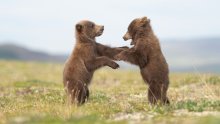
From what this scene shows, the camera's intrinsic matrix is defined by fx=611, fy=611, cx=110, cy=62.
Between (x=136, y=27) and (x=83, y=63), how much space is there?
1539 millimetres

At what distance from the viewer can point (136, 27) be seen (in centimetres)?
1428

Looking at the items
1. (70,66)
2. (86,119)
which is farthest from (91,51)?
(86,119)

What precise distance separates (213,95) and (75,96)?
361 cm

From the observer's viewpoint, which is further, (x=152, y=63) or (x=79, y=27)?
(x=79, y=27)

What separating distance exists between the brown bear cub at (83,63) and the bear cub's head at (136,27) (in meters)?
0.39

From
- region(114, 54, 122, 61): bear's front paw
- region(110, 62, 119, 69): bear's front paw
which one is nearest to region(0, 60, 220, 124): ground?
region(110, 62, 119, 69): bear's front paw

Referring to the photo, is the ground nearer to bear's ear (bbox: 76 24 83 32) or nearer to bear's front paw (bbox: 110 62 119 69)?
bear's front paw (bbox: 110 62 119 69)

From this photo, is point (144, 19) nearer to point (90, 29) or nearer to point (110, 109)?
point (90, 29)

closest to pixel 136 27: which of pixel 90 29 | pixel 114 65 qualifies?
pixel 114 65

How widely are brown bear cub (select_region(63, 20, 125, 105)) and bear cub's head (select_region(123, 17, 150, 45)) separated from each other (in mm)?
388

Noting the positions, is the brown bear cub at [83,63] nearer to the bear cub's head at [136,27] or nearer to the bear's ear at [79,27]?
the bear's ear at [79,27]

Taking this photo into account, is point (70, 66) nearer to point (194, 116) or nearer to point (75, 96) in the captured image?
point (75, 96)

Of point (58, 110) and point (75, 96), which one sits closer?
point (58, 110)

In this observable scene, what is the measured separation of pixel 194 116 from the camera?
38.7ft
